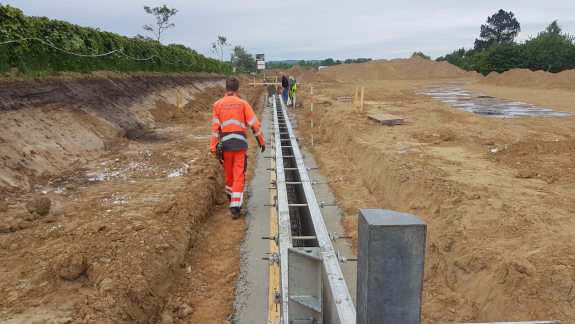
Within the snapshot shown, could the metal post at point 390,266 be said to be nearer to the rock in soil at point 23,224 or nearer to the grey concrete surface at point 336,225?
the grey concrete surface at point 336,225

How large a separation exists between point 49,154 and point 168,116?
7474mm

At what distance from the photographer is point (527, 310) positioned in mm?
3023

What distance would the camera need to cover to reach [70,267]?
3406 millimetres

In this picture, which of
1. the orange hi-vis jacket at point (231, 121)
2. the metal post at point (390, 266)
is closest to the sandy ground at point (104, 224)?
the orange hi-vis jacket at point (231, 121)

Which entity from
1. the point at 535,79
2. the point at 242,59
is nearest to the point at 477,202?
the point at 535,79

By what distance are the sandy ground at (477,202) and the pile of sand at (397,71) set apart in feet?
139

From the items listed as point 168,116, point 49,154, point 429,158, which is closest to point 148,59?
point 168,116

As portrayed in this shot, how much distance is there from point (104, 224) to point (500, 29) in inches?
3392

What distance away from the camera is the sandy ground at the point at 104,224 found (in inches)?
130

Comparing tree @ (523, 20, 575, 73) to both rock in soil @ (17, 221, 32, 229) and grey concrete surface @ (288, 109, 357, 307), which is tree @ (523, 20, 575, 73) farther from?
rock in soil @ (17, 221, 32, 229)

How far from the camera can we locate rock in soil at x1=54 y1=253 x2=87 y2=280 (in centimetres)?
339

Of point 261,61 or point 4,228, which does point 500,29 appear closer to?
point 261,61

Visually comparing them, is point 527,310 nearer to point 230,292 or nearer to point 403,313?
point 403,313

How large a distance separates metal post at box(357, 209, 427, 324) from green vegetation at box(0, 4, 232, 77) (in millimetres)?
9227
